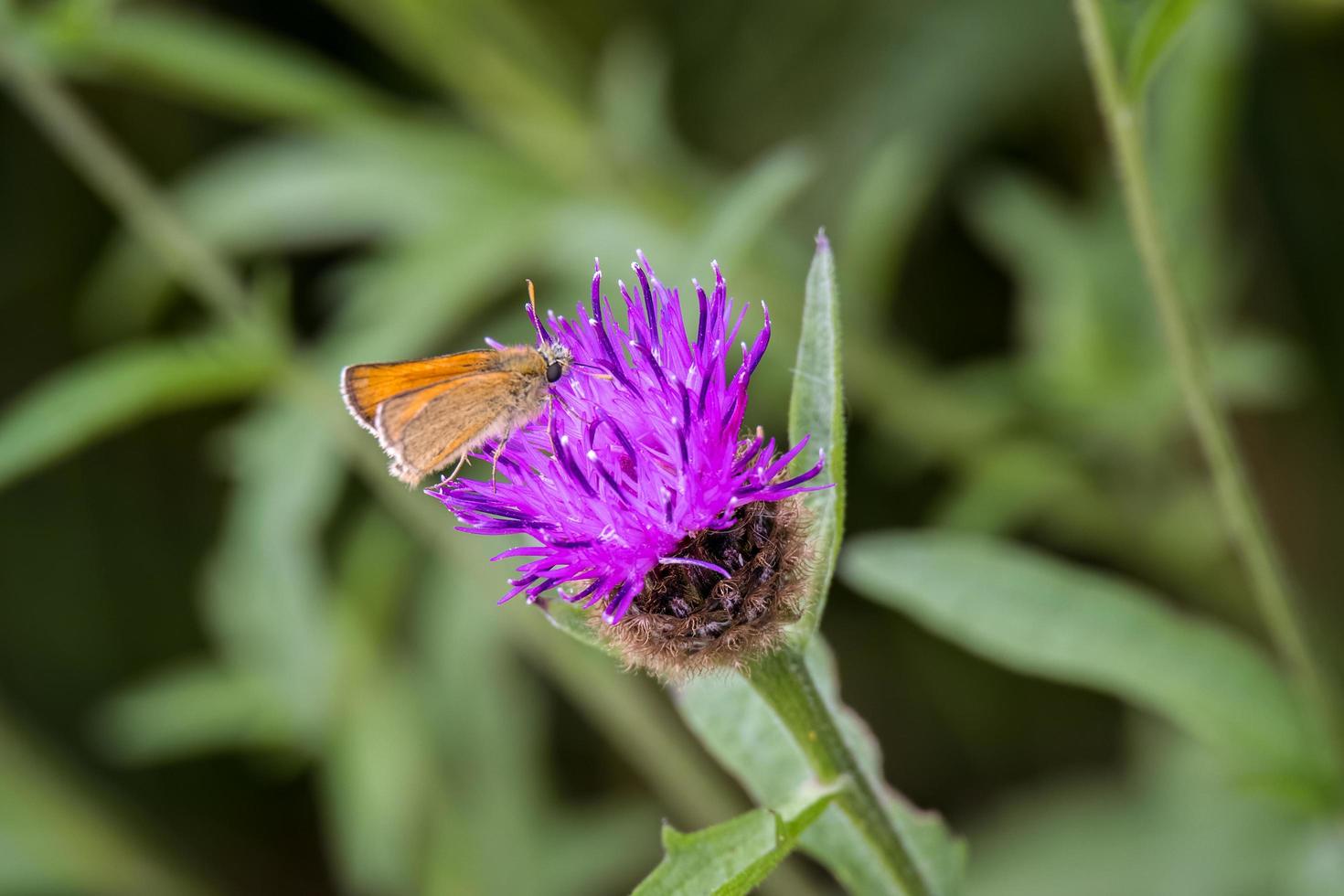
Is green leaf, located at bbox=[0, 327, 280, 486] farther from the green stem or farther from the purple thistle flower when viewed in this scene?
the purple thistle flower

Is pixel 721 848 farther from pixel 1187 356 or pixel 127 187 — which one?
pixel 127 187

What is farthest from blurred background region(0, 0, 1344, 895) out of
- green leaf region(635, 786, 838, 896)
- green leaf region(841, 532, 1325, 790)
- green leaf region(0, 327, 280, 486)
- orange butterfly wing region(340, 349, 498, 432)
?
green leaf region(635, 786, 838, 896)

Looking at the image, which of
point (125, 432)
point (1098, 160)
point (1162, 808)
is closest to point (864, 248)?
point (1098, 160)

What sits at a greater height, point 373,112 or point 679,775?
point 373,112

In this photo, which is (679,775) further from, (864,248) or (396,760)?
(864,248)

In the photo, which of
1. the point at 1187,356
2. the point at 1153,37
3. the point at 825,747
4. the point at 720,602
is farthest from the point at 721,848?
the point at 1153,37

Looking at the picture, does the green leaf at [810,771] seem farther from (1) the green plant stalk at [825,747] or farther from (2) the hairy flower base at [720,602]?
(2) the hairy flower base at [720,602]
